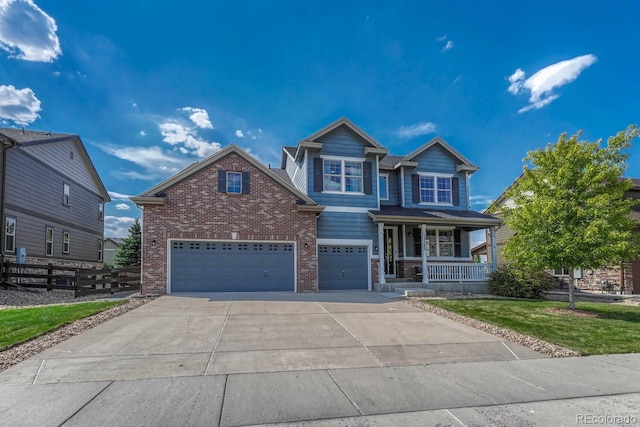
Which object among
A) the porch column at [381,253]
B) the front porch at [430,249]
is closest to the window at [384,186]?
the front porch at [430,249]

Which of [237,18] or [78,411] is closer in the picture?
[78,411]

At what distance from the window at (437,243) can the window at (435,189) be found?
64.9 inches

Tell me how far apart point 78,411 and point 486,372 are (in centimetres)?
544

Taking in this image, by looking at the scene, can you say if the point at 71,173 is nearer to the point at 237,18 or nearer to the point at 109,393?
the point at 237,18

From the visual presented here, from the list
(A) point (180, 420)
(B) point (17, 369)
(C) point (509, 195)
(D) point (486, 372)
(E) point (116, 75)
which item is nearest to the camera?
(A) point (180, 420)

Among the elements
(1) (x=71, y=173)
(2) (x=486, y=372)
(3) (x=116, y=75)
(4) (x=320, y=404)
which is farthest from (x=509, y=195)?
(1) (x=71, y=173)

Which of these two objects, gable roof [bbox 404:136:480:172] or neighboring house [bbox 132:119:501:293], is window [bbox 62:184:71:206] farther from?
gable roof [bbox 404:136:480:172]

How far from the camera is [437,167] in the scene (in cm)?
1906

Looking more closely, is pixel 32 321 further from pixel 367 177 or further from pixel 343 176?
pixel 367 177

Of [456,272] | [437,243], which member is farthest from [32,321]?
[437,243]

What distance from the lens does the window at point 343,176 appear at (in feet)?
55.3

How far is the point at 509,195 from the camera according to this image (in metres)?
12.3

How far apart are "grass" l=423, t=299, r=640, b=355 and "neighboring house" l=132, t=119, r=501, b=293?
4500mm

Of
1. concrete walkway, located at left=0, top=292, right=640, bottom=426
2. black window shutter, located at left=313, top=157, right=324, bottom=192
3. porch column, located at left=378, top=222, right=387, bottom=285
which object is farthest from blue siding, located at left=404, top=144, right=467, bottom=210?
concrete walkway, located at left=0, top=292, right=640, bottom=426
